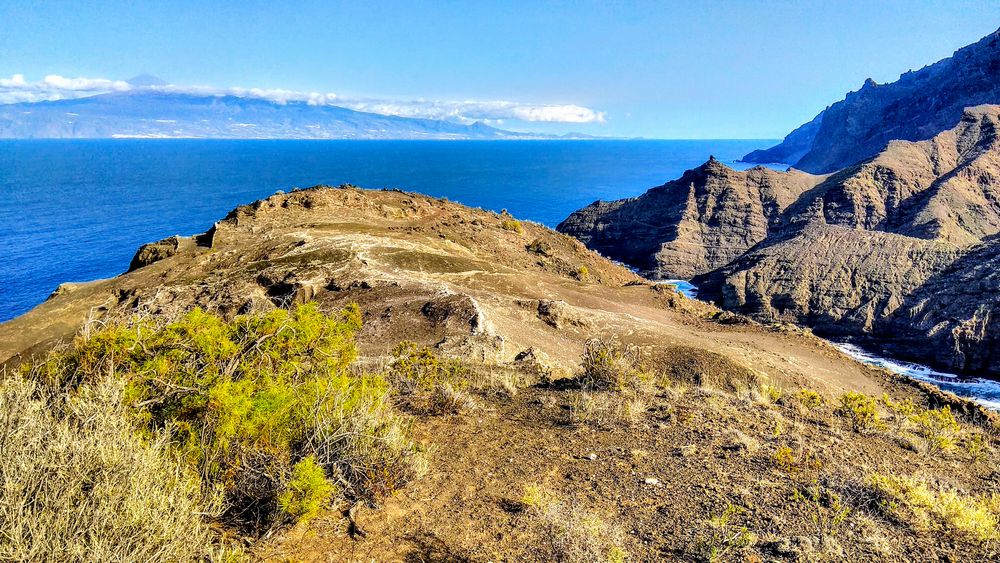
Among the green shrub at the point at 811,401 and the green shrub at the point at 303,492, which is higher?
the green shrub at the point at 303,492

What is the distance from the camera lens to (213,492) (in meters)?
5.68

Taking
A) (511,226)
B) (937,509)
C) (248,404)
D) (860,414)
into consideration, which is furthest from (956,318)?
(248,404)

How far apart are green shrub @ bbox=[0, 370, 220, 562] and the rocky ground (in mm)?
1478

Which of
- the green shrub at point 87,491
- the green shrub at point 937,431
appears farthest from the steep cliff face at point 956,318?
the green shrub at point 87,491

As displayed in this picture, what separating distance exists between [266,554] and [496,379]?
7373mm

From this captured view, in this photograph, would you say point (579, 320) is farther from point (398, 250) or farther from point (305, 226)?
point (305, 226)

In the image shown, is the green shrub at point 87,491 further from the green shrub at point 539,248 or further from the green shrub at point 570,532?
the green shrub at point 539,248

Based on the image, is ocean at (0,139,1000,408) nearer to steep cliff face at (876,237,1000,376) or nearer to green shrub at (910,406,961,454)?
steep cliff face at (876,237,1000,376)

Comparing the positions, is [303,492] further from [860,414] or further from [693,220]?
[693,220]

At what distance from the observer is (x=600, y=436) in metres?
9.54

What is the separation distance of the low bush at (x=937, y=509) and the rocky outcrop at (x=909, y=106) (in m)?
134

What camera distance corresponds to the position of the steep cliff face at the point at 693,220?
68.1m

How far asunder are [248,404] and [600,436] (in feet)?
18.9

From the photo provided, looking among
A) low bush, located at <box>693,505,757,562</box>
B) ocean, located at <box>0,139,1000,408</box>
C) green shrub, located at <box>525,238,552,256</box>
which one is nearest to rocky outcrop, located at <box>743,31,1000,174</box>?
ocean, located at <box>0,139,1000,408</box>
